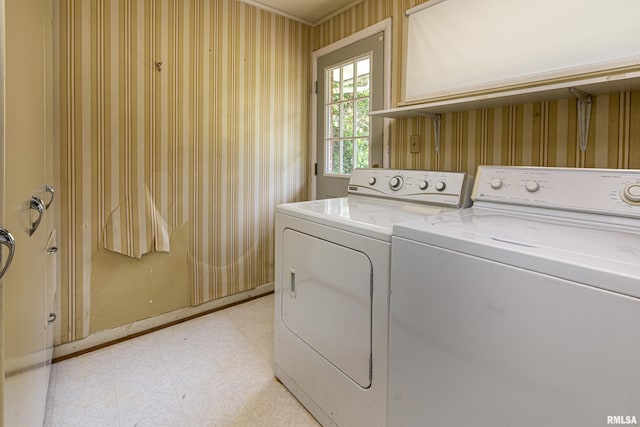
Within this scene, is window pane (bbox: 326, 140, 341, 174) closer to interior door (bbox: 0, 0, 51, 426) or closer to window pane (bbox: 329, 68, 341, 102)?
window pane (bbox: 329, 68, 341, 102)

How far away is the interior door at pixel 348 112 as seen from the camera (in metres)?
2.31

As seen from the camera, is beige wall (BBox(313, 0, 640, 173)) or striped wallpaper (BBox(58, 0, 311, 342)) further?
striped wallpaper (BBox(58, 0, 311, 342))

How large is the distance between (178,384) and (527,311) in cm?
169

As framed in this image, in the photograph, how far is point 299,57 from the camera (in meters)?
2.82

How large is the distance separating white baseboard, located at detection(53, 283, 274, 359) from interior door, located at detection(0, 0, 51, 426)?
0.77 meters

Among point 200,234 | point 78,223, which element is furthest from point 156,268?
point 78,223

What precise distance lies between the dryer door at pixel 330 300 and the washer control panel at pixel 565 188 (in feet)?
2.26

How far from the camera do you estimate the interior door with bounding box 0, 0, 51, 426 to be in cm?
75

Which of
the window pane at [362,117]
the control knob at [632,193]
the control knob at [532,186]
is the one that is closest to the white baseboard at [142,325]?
the window pane at [362,117]

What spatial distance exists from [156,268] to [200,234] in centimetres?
37

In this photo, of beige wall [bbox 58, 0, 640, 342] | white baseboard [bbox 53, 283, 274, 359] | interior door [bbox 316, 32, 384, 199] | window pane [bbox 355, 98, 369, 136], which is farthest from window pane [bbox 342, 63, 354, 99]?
white baseboard [bbox 53, 283, 274, 359]

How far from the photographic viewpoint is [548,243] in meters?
0.84

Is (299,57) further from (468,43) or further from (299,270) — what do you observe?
(299,270)

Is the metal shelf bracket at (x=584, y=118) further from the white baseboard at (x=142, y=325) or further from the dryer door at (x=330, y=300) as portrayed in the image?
the white baseboard at (x=142, y=325)
